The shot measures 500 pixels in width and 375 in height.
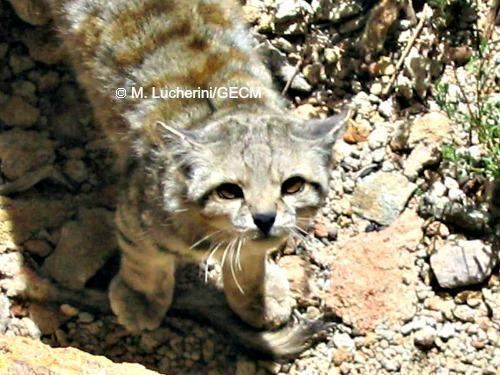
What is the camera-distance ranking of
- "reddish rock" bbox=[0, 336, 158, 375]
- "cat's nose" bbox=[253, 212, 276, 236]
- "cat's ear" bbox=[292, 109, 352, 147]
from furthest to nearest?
"cat's ear" bbox=[292, 109, 352, 147] < "cat's nose" bbox=[253, 212, 276, 236] < "reddish rock" bbox=[0, 336, 158, 375]

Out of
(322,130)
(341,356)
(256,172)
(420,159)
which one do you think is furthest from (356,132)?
(256,172)

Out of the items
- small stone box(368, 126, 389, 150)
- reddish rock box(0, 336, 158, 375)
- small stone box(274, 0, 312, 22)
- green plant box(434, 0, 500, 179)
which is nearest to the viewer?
reddish rock box(0, 336, 158, 375)

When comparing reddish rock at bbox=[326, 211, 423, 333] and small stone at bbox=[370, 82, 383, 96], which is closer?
reddish rock at bbox=[326, 211, 423, 333]

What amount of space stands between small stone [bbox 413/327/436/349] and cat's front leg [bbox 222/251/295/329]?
556 mm

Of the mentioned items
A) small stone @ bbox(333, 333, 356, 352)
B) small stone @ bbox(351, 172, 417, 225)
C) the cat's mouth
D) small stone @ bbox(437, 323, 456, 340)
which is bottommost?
small stone @ bbox(333, 333, 356, 352)

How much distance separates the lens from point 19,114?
5.27m

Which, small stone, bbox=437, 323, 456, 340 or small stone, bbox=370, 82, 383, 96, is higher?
small stone, bbox=370, 82, 383, 96

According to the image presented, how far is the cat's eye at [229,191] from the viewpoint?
3789 millimetres

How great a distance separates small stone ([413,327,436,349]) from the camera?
4.64 meters

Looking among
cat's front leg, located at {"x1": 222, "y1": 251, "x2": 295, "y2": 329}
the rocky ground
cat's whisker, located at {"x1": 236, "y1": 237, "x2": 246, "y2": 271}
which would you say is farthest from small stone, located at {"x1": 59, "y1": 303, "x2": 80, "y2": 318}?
cat's whisker, located at {"x1": 236, "y1": 237, "x2": 246, "y2": 271}

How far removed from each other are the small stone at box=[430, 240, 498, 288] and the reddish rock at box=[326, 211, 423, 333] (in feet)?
0.44

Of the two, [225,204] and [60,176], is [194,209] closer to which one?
[225,204]

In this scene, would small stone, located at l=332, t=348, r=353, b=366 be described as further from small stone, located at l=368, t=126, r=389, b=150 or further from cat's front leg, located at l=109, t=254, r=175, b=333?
small stone, located at l=368, t=126, r=389, b=150

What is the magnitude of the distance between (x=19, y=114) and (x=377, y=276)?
6.13 feet
